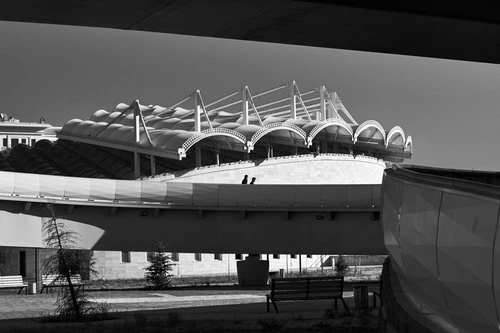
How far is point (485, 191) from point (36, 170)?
70.3 metres

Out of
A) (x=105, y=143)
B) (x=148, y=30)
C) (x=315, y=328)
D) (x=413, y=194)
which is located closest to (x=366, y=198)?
(x=315, y=328)

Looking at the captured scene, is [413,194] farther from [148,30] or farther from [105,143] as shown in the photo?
[105,143]

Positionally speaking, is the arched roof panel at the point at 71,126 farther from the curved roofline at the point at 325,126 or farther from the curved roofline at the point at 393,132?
the curved roofline at the point at 393,132

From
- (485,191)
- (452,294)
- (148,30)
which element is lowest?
(452,294)

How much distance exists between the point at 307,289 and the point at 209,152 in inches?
2167

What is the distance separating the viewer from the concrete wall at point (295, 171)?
65.5 meters

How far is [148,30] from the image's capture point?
1112cm

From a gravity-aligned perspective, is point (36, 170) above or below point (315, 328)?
above

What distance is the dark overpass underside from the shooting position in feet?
32.5

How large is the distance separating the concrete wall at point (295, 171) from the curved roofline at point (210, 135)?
172cm

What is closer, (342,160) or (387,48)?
(387,48)

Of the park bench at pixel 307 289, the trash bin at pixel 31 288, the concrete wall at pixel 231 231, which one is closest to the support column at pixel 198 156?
the concrete wall at pixel 231 231

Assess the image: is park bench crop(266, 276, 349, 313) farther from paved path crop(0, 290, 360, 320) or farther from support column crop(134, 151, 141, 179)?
support column crop(134, 151, 141, 179)

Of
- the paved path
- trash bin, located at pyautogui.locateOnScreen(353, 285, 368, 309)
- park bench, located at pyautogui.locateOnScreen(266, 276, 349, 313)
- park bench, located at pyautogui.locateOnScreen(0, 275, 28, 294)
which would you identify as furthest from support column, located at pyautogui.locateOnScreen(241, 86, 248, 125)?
trash bin, located at pyautogui.locateOnScreen(353, 285, 368, 309)
